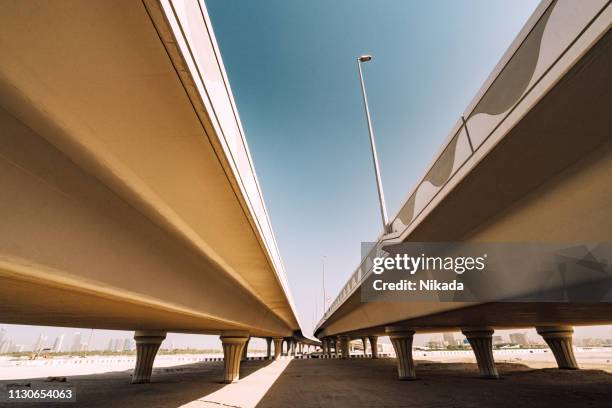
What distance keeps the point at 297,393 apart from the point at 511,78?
14.6 m

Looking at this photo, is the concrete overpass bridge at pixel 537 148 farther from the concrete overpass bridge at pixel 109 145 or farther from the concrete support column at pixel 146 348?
the concrete support column at pixel 146 348

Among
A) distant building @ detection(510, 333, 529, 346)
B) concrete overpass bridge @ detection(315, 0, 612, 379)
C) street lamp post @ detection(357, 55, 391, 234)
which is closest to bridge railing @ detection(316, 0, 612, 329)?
concrete overpass bridge @ detection(315, 0, 612, 379)

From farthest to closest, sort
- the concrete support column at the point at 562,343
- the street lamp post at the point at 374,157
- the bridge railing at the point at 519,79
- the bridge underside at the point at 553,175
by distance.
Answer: the concrete support column at the point at 562,343
the street lamp post at the point at 374,157
the bridge underside at the point at 553,175
the bridge railing at the point at 519,79

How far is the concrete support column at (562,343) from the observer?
2392 cm

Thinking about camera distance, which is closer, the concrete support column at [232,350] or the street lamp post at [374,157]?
the street lamp post at [374,157]

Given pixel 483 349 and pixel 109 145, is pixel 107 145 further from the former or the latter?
pixel 483 349

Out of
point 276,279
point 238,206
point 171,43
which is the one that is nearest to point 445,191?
point 238,206

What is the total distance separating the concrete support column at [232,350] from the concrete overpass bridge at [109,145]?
15652 mm

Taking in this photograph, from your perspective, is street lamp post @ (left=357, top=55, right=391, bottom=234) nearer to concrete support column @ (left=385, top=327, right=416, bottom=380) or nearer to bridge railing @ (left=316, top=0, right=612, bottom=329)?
bridge railing @ (left=316, top=0, right=612, bottom=329)

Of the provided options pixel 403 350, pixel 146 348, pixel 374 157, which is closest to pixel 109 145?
pixel 374 157

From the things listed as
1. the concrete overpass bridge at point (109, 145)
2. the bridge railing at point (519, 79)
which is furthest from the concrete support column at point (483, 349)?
the concrete overpass bridge at point (109, 145)

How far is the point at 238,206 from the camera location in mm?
5770

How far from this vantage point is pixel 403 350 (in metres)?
20.5

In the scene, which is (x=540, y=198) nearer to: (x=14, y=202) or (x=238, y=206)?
(x=238, y=206)
